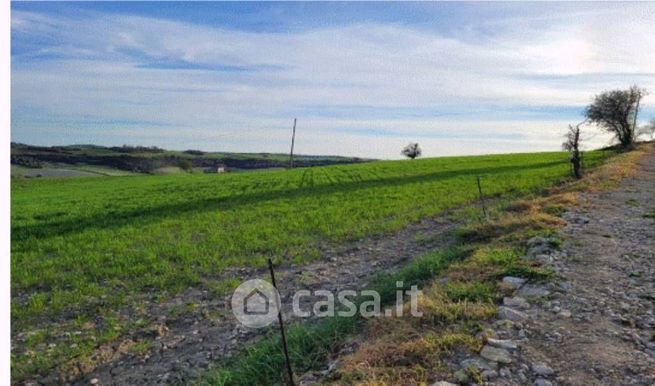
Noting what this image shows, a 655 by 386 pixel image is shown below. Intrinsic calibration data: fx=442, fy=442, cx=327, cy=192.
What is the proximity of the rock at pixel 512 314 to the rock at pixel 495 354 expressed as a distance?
2.80 ft

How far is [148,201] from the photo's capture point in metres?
28.4

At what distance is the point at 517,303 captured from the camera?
620 centimetres

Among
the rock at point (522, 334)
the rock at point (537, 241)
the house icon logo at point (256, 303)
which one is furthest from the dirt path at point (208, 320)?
the rock at point (522, 334)

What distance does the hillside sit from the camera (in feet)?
263

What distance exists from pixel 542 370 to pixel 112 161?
10318 centimetres

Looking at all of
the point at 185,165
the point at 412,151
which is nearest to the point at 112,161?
the point at 185,165

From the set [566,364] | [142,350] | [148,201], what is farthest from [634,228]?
Answer: [148,201]

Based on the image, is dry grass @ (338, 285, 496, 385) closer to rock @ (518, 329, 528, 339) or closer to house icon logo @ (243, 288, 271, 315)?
rock @ (518, 329, 528, 339)

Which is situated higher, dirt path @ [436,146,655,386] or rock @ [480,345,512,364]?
dirt path @ [436,146,655,386]

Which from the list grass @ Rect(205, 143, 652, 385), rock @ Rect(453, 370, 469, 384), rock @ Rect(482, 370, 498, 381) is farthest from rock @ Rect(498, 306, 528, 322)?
rock @ Rect(453, 370, 469, 384)

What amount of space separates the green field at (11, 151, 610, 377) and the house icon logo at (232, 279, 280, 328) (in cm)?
76

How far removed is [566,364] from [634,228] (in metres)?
7.95

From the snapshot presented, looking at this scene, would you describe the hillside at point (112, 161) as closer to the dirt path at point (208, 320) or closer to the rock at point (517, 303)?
the dirt path at point (208, 320)
